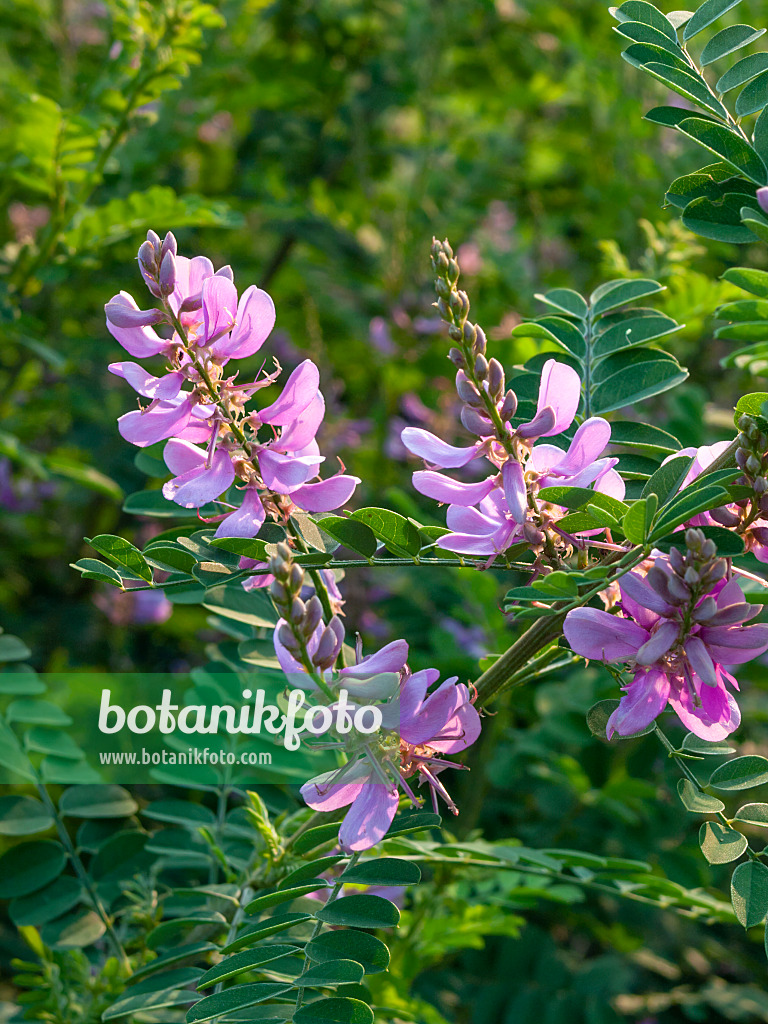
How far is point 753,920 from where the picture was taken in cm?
76

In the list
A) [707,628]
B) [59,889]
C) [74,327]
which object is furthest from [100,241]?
[707,628]

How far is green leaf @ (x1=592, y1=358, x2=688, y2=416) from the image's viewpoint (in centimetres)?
97

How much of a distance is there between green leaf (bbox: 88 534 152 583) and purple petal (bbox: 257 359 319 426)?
6.7 inches

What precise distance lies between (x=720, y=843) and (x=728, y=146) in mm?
618

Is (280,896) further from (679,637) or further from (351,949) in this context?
(679,637)

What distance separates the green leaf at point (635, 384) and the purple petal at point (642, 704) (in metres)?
0.33

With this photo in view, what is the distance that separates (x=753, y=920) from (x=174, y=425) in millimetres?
655

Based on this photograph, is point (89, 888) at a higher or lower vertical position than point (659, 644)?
lower

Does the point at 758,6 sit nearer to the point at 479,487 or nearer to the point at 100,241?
the point at 100,241

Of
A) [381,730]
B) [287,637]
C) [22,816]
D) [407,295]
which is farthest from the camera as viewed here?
[407,295]

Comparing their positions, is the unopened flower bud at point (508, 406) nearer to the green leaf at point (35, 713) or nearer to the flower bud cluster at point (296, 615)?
the flower bud cluster at point (296, 615)

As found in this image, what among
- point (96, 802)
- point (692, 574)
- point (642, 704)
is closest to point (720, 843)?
point (642, 704)

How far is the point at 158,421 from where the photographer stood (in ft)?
2.68

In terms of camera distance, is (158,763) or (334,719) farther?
(158,763)
